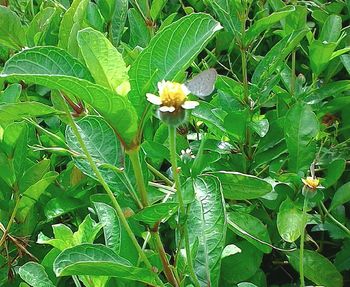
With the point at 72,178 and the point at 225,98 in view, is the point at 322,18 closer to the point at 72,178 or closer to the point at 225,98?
the point at 225,98

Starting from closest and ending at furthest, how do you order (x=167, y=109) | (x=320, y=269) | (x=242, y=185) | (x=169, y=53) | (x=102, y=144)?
(x=167, y=109), (x=169, y=53), (x=102, y=144), (x=242, y=185), (x=320, y=269)

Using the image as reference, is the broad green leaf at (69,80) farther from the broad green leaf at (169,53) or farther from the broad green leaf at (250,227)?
the broad green leaf at (250,227)

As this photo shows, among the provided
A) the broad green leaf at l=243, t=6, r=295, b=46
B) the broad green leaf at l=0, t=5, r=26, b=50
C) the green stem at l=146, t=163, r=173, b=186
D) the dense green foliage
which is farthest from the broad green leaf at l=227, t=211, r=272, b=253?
the broad green leaf at l=0, t=5, r=26, b=50

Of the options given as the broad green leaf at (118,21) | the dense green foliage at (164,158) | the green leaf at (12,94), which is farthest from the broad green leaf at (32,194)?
the broad green leaf at (118,21)

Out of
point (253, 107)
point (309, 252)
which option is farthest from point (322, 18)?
point (309, 252)

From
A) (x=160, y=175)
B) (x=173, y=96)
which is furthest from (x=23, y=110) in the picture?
(x=160, y=175)

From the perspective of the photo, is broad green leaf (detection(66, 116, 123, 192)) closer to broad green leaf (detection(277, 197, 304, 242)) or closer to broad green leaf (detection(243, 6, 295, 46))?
broad green leaf (detection(277, 197, 304, 242))

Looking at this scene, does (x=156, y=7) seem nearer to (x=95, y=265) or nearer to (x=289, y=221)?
(x=289, y=221)
